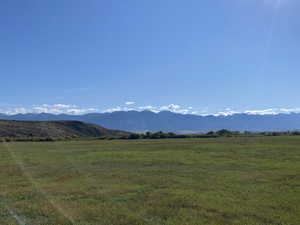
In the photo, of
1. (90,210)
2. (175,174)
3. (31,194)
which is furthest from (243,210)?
(31,194)

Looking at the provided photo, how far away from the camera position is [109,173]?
13805 millimetres

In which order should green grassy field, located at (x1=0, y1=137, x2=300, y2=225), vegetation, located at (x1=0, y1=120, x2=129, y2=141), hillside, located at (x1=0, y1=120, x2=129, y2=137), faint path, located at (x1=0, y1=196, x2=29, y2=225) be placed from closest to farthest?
faint path, located at (x1=0, y1=196, x2=29, y2=225), green grassy field, located at (x1=0, y1=137, x2=300, y2=225), vegetation, located at (x1=0, y1=120, x2=129, y2=141), hillside, located at (x1=0, y1=120, x2=129, y2=137)

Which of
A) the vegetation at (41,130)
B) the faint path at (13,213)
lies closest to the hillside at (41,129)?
the vegetation at (41,130)

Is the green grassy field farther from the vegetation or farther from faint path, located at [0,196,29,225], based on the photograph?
the vegetation

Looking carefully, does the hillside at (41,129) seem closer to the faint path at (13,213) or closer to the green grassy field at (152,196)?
the green grassy field at (152,196)

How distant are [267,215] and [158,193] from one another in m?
3.53

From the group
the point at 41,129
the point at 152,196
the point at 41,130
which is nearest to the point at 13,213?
the point at 152,196

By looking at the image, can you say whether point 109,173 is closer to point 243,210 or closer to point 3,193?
point 3,193

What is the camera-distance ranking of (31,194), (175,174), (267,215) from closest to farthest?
1. (267,215)
2. (31,194)
3. (175,174)

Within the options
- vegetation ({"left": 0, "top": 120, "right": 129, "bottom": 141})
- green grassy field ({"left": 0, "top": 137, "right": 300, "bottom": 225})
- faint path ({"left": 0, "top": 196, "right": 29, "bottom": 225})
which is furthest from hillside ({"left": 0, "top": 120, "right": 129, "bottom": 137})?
faint path ({"left": 0, "top": 196, "right": 29, "bottom": 225})

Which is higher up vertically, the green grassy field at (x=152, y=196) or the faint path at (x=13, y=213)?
the green grassy field at (x=152, y=196)

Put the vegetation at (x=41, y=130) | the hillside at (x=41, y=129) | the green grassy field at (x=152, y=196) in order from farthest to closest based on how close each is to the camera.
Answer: the hillside at (x=41, y=129) → the vegetation at (x=41, y=130) → the green grassy field at (x=152, y=196)

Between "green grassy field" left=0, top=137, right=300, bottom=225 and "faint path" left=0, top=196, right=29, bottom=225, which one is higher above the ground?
"green grassy field" left=0, top=137, right=300, bottom=225

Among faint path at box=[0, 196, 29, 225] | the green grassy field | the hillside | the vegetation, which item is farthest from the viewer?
the hillside
